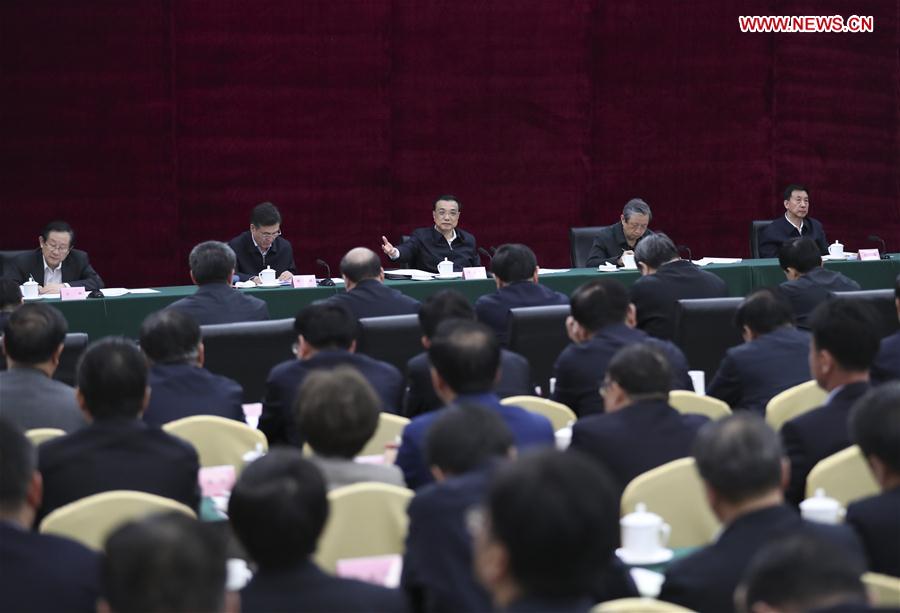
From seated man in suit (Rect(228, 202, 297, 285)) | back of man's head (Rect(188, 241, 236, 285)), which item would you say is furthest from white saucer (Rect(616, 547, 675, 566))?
seated man in suit (Rect(228, 202, 297, 285))

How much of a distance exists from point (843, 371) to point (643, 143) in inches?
286

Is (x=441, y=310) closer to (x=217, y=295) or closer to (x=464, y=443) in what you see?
(x=217, y=295)

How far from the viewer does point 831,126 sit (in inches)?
451

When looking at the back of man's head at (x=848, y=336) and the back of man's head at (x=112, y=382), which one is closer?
the back of man's head at (x=112, y=382)

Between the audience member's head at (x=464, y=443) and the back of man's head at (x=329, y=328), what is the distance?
1.92 m

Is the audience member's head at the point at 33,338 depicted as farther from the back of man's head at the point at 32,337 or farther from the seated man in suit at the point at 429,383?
the seated man in suit at the point at 429,383

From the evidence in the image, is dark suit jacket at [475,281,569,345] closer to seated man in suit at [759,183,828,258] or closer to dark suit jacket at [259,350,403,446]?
dark suit jacket at [259,350,403,446]

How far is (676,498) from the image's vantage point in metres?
3.22

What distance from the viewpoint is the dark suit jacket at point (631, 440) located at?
3473mm

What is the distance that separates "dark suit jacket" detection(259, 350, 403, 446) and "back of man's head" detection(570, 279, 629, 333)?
793 millimetres

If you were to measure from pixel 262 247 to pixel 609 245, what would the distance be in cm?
216

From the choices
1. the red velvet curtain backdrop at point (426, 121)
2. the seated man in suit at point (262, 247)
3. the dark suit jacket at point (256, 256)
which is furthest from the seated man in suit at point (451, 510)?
the red velvet curtain backdrop at point (426, 121)

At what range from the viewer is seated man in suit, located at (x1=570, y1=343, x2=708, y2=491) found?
3.47 m

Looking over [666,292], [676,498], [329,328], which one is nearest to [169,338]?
[329,328]
